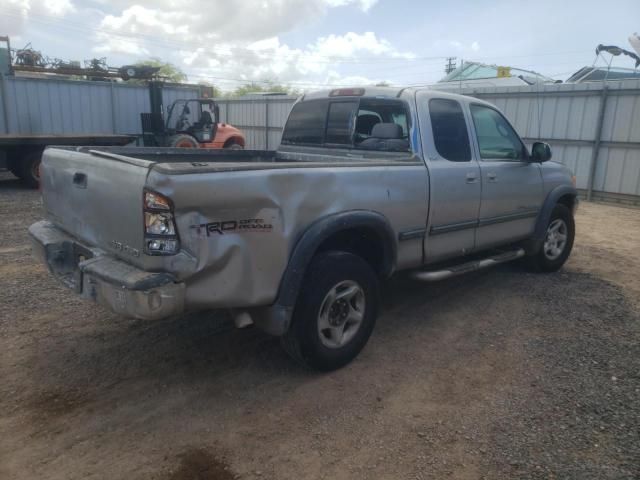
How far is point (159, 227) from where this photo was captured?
8.90ft

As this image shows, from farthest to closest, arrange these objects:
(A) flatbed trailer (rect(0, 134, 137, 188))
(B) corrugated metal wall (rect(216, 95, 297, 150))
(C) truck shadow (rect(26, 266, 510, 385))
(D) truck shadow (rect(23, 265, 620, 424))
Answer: (B) corrugated metal wall (rect(216, 95, 297, 150)), (A) flatbed trailer (rect(0, 134, 137, 188)), (C) truck shadow (rect(26, 266, 510, 385)), (D) truck shadow (rect(23, 265, 620, 424))

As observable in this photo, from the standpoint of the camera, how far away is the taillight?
2670mm

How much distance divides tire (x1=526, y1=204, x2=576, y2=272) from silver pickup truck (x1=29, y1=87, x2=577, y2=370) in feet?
2.02

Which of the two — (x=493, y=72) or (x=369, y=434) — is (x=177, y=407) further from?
(x=493, y=72)

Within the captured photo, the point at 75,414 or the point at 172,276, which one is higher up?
the point at 172,276

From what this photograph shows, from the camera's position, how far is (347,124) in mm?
4652

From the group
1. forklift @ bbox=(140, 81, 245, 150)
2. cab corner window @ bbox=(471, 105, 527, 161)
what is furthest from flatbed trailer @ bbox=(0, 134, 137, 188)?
cab corner window @ bbox=(471, 105, 527, 161)

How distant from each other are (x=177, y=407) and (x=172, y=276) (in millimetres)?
956

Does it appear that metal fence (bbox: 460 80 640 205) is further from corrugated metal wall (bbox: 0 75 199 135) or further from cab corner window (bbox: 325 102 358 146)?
corrugated metal wall (bbox: 0 75 199 135)

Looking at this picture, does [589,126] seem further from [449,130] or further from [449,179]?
[449,179]

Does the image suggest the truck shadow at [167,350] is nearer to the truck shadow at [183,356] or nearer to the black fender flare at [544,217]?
the truck shadow at [183,356]

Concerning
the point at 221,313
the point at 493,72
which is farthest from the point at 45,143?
the point at 493,72

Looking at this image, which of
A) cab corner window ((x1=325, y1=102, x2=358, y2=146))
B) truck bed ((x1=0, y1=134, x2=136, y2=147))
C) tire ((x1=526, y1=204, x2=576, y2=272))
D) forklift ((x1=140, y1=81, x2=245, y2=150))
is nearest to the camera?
cab corner window ((x1=325, y1=102, x2=358, y2=146))

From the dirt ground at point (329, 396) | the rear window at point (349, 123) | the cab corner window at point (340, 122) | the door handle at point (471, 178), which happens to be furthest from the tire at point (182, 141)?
the door handle at point (471, 178)
